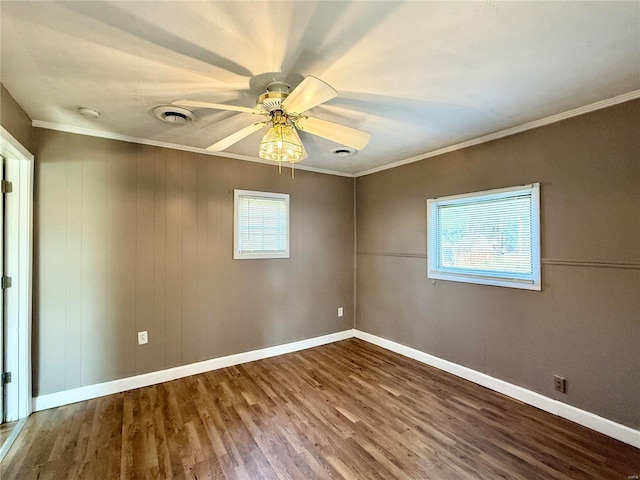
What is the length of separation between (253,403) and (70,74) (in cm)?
277

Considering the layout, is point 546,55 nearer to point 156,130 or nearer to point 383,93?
point 383,93

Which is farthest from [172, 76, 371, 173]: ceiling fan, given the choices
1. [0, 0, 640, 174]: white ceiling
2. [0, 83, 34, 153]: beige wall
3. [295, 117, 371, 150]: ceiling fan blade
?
[0, 83, 34, 153]: beige wall

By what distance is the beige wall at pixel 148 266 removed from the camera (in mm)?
2639

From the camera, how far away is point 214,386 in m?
2.99

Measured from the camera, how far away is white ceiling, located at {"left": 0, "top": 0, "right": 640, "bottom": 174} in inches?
53.3

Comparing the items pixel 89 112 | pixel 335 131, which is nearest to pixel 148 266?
pixel 89 112

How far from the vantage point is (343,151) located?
339 cm

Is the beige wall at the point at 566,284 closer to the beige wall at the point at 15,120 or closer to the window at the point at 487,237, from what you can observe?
the window at the point at 487,237

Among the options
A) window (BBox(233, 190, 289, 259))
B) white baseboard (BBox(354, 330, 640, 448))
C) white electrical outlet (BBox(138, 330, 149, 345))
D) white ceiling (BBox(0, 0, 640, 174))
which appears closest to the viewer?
white ceiling (BBox(0, 0, 640, 174))

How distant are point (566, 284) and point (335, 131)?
A: 223 cm

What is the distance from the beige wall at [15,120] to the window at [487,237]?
3706 millimetres

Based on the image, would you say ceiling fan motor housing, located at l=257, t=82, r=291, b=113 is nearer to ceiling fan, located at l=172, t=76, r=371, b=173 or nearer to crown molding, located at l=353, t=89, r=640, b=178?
ceiling fan, located at l=172, t=76, r=371, b=173

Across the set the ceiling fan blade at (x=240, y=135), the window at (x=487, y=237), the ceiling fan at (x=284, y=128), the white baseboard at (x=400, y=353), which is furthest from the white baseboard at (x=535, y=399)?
the ceiling fan blade at (x=240, y=135)

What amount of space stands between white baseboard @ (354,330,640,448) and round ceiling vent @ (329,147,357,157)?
247 centimetres
